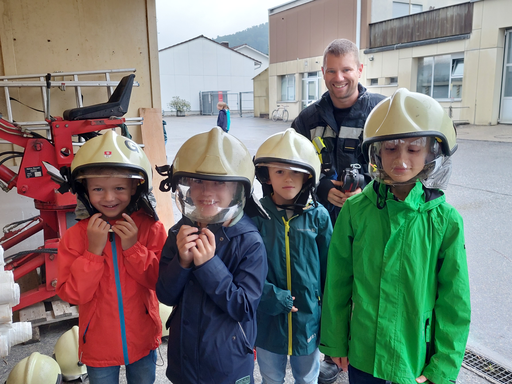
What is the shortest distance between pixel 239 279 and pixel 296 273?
0.42 meters

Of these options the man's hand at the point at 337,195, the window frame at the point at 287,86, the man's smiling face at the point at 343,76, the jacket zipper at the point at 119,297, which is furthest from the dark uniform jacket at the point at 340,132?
the window frame at the point at 287,86

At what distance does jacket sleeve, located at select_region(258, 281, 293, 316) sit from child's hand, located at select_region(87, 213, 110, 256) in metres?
0.75

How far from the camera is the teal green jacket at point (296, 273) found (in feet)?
6.37

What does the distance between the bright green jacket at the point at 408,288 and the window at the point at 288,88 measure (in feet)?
83.3

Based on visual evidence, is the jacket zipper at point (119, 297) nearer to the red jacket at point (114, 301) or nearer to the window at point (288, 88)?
the red jacket at point (114, 301)

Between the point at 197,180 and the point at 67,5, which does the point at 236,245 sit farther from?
the point at 67,5

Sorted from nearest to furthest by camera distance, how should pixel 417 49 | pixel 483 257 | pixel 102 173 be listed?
pixel 102 173, pixel 483 257, pixel 417 49

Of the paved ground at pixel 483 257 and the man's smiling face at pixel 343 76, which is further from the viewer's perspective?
the paved ground at pixel 483 257

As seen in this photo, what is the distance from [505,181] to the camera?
757 centimetres

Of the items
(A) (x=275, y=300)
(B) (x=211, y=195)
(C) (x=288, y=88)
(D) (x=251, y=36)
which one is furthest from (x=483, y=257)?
(D) (x=251, y=36)

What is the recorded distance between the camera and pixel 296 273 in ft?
6.37

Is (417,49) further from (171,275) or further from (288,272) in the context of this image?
(171,275)

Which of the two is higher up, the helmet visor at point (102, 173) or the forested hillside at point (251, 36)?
the forested hillside at point (251, 36)

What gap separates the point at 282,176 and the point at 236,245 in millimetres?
469
